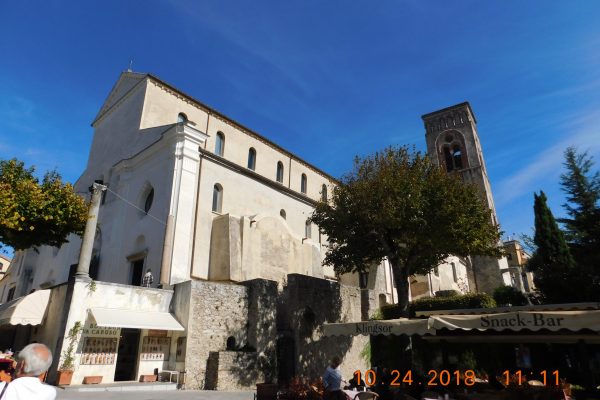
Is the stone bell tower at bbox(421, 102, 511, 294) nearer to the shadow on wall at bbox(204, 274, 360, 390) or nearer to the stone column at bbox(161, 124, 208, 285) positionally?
the shadow on wall at bbox(204, 274, 360, 390)

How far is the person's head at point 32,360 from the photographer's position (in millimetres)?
3248

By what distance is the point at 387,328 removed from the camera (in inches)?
456

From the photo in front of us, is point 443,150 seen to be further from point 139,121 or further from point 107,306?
point 107,306

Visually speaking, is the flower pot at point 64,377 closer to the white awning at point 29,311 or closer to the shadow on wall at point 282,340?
the white awning at point 29,311

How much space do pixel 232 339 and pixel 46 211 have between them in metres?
8.99

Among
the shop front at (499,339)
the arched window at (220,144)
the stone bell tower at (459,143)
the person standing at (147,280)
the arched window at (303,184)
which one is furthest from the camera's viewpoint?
the stone bell tower at (459,143)

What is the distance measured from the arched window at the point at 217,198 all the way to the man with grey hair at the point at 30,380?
20548 millimetres

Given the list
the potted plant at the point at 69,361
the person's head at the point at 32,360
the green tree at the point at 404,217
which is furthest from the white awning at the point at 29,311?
the person's head at the point at 32,360

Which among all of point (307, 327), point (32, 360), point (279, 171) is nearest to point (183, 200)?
point (307, 327)

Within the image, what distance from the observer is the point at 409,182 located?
654 inches

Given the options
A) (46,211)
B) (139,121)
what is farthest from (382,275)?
(46,211)

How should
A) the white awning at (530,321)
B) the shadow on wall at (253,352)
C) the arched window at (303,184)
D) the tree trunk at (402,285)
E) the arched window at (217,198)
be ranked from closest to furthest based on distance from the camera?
the white awning at (530,321), the shadow on wall at (253,352), the tree trunk at (402,285), the arched window at (217,198), the arched window at (303,184)

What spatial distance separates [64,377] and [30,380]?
1217 centimetres
